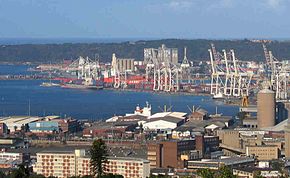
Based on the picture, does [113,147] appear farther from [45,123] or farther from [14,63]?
[14,63]

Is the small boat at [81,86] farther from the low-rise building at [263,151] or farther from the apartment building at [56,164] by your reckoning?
the apartment building at [56,164]

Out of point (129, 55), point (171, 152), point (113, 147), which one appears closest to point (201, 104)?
point (113, 147)

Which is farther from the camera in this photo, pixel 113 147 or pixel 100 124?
pixel 100 124

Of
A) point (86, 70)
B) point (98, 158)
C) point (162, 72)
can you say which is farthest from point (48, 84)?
point (98, 158)

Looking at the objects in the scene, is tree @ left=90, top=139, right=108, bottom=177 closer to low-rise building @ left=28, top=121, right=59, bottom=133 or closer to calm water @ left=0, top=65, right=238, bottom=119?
low-rise building @ left=28, top=121, right=59, bottom=133

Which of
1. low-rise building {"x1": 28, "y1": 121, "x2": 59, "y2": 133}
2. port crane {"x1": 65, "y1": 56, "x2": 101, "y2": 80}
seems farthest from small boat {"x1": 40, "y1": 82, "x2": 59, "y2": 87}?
low-rise building {"x1": 28, "y1": 121, "x2": 59, "y2": 133}

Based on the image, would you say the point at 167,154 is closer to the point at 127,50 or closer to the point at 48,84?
the point at 48,84

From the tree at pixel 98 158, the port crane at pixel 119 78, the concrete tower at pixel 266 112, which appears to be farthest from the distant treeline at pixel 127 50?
the tree at pixel 98 158
